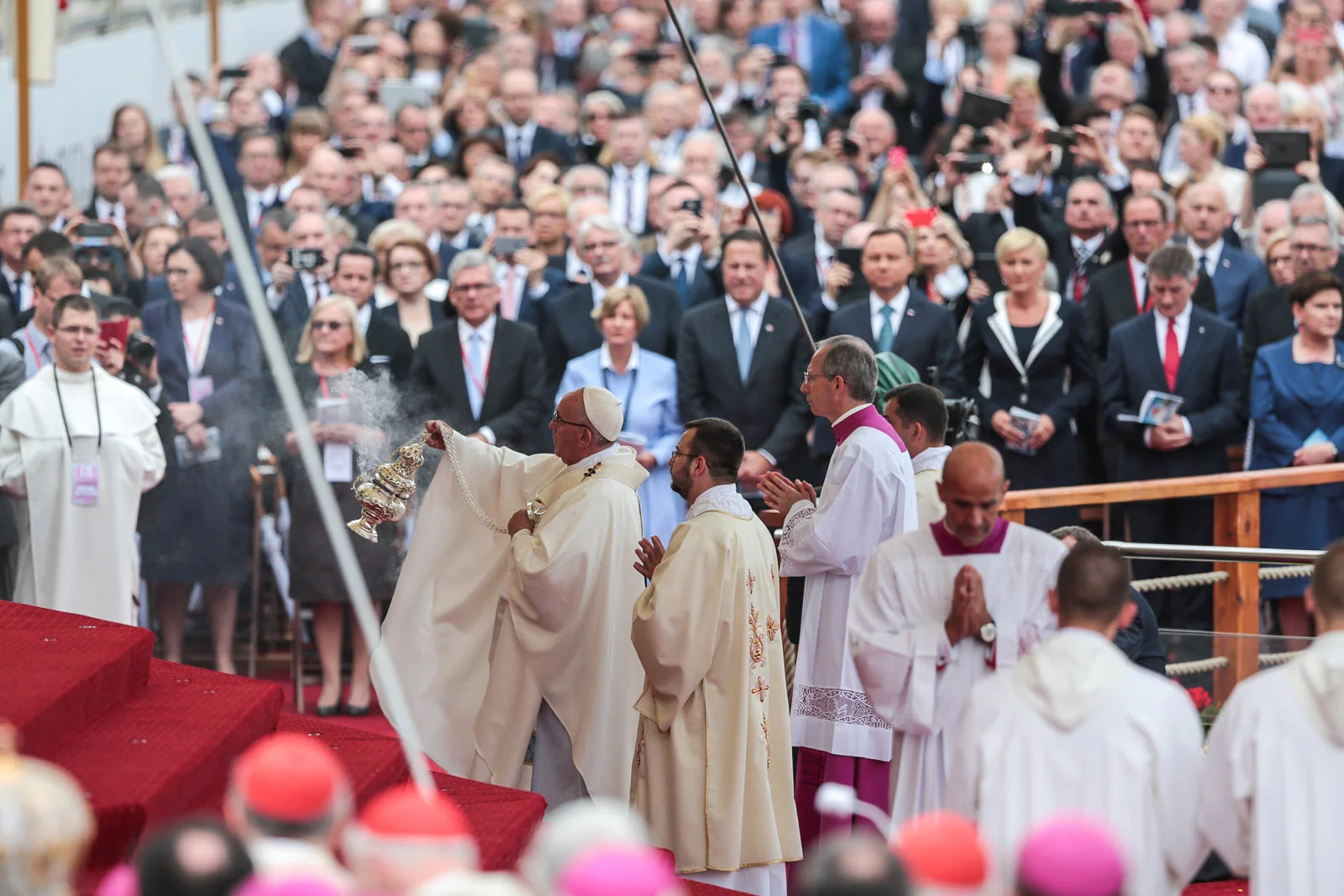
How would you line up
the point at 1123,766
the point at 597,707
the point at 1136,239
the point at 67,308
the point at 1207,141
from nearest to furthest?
1. the point at 1123,766
2. the point at 597,707
3. the point at 67,308
4. the point at 1136,239
5. the point at 1207,141

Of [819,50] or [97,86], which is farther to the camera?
[97,86]

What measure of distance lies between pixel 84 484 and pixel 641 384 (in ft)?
8.69

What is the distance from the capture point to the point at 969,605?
4980mm

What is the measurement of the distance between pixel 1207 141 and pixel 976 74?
10.7 ft

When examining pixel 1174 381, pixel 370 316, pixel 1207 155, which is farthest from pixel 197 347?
pixel 1207 155

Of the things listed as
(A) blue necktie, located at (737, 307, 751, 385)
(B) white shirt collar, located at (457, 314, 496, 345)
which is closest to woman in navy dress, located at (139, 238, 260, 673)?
(B) white shirt collar, located at (457, 314, 496, 345)

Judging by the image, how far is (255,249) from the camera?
11.6 meters

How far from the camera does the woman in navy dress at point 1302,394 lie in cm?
891

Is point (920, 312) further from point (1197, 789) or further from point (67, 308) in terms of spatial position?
point (1197, 789)

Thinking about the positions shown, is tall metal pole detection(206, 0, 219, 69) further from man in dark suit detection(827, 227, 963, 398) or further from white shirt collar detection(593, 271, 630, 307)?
man in dark suit detection(827, 227, 963, 398)

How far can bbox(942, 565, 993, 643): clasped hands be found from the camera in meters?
4.98

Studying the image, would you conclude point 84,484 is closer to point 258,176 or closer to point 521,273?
point 521,273

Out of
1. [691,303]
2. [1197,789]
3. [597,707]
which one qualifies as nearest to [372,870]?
[1197,789]

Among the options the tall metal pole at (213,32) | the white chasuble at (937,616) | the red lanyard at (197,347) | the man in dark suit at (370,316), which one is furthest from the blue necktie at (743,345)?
the tall metal pole at (213,32)
